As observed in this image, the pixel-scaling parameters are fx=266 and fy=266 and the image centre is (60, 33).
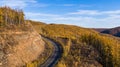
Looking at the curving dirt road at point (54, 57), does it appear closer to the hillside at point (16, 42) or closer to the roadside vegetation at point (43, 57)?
the roadside vegetation at point (43, 57)

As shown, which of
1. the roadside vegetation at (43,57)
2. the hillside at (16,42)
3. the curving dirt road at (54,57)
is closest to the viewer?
the hillside at (16,42)

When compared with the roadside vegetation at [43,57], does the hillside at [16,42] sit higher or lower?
higher

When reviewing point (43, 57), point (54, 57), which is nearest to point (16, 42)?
point (43, 57)

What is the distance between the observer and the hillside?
84.1 meters

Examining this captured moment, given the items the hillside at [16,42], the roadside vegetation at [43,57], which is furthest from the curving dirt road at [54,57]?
the hillside at [16,42]

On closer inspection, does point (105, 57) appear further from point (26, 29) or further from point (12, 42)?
point (12, 42)

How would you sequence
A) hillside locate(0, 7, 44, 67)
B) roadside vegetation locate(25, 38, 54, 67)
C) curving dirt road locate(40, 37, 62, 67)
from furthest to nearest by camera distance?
1. curving dirt road locate(40, 37, 62, 67)
2. roadside vegetation locate(25, 38, 54, 67)
3. hillside locate(0, 7, 44, 67)

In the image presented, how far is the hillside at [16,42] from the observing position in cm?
8406

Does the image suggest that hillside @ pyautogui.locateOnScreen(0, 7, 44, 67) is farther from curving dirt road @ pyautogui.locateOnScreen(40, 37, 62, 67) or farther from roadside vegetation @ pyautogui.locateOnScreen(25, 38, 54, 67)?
curving dirt road @ pyautogui.locateOnScreen(40, 37, 62, 67)

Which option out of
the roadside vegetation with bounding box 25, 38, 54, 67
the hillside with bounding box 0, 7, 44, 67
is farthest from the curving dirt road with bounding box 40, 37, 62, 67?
the hillside with bounding box 0, 7, 44, 67

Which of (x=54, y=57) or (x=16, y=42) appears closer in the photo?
(x=16, y=42)

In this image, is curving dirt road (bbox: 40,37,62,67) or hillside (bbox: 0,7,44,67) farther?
curving dirt road (bbox: 40,37,62,67)

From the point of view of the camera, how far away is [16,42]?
3578 inches

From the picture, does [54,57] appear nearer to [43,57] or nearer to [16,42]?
[43,57]
